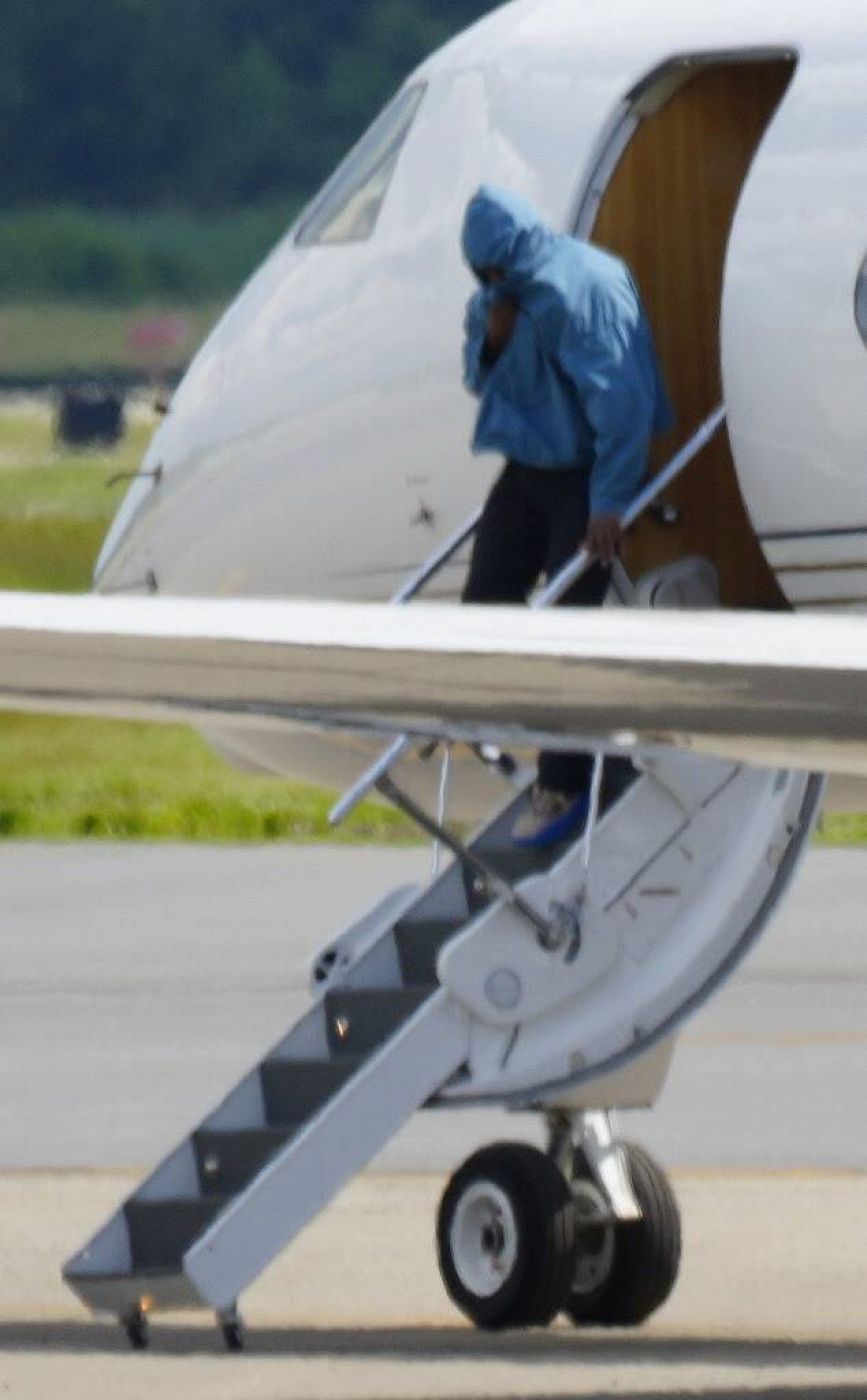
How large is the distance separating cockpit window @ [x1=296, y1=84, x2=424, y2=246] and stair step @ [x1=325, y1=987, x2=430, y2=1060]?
2.88m

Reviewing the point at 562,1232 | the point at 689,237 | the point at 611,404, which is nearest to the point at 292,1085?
the point at 562,1232

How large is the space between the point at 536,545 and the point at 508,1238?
2241mm

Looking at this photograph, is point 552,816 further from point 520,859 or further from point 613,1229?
point 613,1229

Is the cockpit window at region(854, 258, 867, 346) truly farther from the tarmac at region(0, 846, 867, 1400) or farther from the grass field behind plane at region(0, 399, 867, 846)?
the grass field behind plane at region(0, 399, 867, 846)

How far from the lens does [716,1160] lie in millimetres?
15547

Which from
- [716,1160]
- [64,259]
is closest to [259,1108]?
[716,1160]

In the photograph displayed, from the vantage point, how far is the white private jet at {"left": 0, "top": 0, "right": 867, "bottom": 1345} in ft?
39.5

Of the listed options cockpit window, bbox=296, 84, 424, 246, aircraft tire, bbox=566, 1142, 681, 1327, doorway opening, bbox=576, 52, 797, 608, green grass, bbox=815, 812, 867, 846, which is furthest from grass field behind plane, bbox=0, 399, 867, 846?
aircraft tire, bbox=566, 1142, 681, 1327

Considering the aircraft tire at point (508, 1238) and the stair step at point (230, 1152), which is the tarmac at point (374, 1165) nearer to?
the aircraft tire at point (508, 1238)

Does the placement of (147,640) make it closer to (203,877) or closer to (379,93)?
(203,877)

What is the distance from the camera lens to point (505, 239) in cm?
1205

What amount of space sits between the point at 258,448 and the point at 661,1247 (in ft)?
10.7

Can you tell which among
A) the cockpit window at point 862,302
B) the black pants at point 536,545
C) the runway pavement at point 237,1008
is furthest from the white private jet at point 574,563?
the runway pavement at point 237,1008

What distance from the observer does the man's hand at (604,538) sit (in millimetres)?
12125
